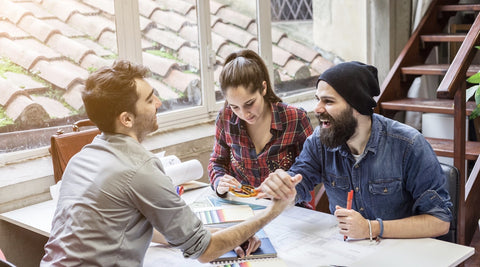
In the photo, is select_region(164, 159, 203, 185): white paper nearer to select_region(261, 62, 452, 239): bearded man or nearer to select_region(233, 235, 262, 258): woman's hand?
select_region(261, 62, 452, 239): bearded man

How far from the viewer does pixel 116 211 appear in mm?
1449

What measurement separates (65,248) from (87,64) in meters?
1.69

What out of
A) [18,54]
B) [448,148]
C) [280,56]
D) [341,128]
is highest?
[18,54]

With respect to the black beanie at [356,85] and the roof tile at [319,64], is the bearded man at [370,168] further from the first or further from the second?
the roof tile at [319,64]

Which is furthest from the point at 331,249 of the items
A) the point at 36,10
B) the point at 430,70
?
the point at 430,70

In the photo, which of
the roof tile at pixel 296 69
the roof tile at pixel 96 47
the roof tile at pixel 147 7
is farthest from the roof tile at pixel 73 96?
the roof tile at pixel 296 69

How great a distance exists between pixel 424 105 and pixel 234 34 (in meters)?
1.36

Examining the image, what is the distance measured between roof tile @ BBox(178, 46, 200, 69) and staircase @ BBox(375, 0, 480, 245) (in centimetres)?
134

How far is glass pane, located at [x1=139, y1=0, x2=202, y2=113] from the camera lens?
323 cm

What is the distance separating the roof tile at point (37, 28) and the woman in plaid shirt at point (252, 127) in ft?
3.15

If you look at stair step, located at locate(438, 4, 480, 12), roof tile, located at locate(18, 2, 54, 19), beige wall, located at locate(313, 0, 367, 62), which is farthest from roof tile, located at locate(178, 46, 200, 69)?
stair step, located at locate(438, 4, 480, 12)

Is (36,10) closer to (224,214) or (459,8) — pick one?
(224,214)

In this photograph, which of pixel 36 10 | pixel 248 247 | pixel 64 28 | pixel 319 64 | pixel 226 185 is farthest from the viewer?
pixel 319 64

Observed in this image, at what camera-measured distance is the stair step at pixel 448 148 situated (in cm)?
329
